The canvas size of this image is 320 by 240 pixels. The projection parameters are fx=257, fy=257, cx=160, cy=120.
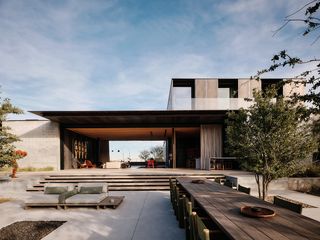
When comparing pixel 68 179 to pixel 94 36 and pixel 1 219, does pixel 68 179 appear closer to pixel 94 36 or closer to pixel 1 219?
pixel 1 219

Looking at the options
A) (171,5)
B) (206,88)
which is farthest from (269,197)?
(206,88)

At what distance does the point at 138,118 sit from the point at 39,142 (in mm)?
5886

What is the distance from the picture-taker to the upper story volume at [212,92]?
632 inches

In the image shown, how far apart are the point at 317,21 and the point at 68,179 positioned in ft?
37.3

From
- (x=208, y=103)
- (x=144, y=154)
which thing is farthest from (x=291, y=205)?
(x=144, y=154)

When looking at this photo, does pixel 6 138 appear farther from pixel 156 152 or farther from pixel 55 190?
pixel 156 152

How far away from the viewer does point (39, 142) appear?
14594mm

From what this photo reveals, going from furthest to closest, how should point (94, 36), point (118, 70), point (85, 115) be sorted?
point (118, 70), point (85, 115), point (94, 36)

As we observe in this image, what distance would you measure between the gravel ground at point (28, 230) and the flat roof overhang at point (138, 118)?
23.3ft

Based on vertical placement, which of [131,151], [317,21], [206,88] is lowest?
[131,151]

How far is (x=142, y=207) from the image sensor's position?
24.5 ft

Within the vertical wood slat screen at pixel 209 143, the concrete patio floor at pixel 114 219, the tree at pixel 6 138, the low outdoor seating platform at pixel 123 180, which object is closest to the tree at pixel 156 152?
the vertical wood slat screen at pixel 209 143

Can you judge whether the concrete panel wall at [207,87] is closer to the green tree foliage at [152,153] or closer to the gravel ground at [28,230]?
the gravel ground at [28,230]

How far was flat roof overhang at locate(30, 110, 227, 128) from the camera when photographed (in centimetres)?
1267
